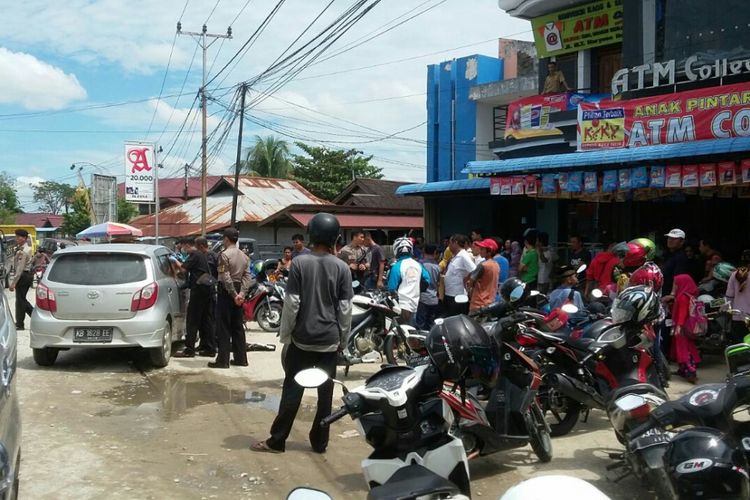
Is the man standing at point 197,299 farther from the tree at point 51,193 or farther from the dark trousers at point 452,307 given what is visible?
the tree at point 51,193

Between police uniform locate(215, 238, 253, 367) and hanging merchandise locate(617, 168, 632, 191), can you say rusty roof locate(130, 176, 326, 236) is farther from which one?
police uniform locate(215, 238, 253, 367)

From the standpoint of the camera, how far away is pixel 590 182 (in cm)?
→ 1156

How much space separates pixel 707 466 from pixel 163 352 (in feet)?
22.4

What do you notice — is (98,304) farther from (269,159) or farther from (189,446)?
(269,159)

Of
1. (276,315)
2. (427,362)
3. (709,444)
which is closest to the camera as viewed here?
(709,444)

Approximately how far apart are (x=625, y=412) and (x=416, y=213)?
2326 cm

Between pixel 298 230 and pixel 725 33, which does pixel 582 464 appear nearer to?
pixel 725 33

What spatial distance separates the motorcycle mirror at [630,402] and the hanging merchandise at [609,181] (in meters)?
7.37

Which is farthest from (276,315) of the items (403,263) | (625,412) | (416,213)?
(416,213)

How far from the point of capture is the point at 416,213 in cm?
2758

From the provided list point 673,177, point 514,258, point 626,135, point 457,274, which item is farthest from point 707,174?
point 514,258

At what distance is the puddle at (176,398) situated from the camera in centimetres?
678

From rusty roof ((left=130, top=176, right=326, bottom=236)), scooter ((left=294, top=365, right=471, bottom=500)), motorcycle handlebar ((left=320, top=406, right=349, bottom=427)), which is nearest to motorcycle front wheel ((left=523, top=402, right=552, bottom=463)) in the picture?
scooter ((left=294, top=365, right=471, bottom=500))

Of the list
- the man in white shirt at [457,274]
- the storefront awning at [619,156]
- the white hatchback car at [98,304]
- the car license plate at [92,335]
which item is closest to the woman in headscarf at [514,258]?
the storefront awning at [619,156]
